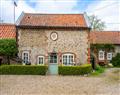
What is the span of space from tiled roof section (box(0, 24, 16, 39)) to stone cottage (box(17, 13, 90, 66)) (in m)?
2.75

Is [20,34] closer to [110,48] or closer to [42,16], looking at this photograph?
[42,16]

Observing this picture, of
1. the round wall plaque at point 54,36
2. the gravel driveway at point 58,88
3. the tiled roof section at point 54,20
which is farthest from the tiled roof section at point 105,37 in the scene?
the gravel driveway at point 58,88

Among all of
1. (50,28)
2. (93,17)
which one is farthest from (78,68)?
(93,17)

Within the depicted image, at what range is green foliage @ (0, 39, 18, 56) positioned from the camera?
106 feet

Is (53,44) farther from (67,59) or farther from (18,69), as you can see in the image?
(18,69)

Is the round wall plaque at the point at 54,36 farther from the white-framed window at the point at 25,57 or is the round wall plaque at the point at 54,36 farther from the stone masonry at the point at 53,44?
the white-framed window at the point at 25,57

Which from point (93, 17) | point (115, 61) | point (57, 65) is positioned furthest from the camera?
point (93, 17)

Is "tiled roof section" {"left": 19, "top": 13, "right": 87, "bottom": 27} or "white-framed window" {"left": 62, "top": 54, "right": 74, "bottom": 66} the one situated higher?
"tiled roof section" {"left": 19, "top": 13, "right": 87, "bottom": 27}

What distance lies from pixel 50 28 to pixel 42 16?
393 centimetres

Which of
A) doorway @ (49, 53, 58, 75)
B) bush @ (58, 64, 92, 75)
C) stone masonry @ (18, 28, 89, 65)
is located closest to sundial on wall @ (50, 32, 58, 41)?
stone masonry @ (18, 28, 89, 65)

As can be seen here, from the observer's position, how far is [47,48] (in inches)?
1330

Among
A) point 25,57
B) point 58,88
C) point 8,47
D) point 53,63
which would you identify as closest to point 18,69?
point 8,47

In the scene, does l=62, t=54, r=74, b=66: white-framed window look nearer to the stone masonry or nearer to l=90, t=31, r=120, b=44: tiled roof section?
the stone masonry

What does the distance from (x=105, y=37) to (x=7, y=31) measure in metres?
21.4
